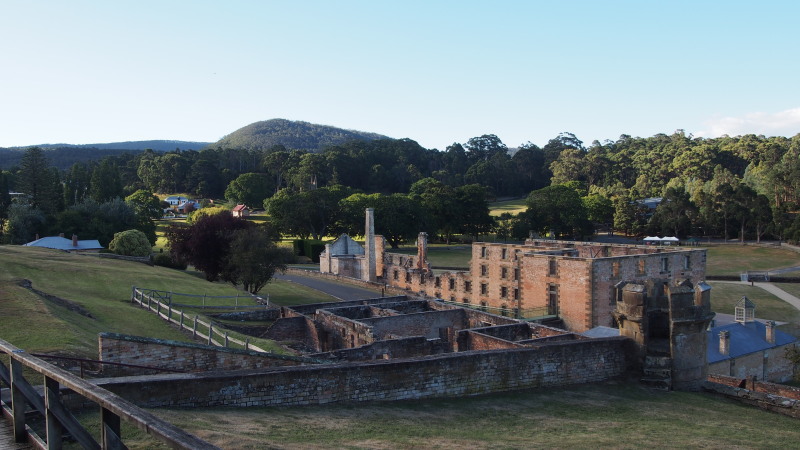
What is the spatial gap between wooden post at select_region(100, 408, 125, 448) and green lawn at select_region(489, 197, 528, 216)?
120586mm

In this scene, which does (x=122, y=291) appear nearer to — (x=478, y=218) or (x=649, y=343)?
(x=649, y=343)

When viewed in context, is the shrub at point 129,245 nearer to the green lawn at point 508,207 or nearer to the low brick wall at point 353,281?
the low brick wall at point 353,281

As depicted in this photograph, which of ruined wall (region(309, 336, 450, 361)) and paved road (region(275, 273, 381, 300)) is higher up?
ruined wall (region(309, 336, 450, 361))

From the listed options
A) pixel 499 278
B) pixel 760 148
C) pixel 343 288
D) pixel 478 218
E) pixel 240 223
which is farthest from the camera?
pixel 760 148

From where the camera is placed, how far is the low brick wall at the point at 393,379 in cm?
1096

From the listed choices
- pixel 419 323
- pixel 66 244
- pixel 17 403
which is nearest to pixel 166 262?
pixel 66 244

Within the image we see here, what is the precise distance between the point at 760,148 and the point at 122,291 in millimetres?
140073

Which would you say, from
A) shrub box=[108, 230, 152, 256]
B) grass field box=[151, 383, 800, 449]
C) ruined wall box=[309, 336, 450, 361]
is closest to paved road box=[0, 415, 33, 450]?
grass field box=[151, 383, 800, 449]

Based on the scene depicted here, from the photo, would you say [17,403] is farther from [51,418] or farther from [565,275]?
[565,275]

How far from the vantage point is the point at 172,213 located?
122 metres

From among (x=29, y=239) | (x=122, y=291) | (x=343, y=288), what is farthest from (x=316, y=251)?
(x=122, y=291)

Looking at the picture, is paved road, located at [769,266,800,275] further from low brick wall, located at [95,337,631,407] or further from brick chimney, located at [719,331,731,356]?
low brick wall, located at [95,337,631,407]

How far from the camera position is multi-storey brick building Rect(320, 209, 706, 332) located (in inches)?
1534

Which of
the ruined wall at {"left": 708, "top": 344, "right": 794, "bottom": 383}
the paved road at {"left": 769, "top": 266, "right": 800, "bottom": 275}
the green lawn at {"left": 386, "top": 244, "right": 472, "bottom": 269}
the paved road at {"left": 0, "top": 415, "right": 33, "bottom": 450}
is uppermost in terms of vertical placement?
the paved road at {"left": 0, "top": 415, "right": 33, "bottom": 450}
